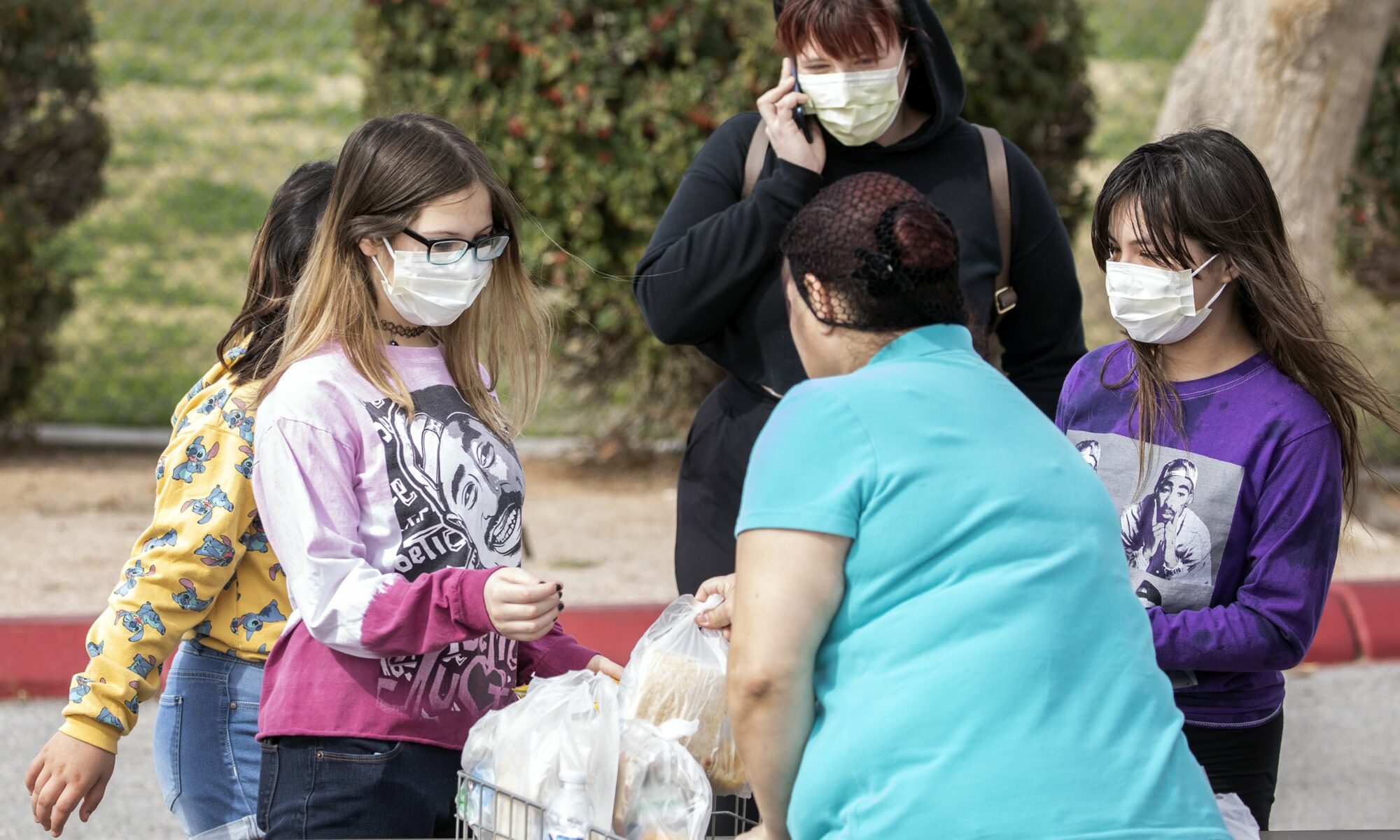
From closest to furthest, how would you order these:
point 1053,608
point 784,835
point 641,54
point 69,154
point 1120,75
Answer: point 1053,608 < point 784,835 < point 641,54 < point 69,154 < point 1120,75

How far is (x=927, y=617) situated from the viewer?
4.73ft

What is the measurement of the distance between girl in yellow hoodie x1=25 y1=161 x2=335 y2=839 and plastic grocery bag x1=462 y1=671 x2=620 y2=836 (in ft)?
1.98

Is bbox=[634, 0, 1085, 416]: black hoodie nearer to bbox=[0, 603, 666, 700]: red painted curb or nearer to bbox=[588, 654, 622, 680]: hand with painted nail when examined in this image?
bbox=[588, 654, 622, 680]: hand with painted nail

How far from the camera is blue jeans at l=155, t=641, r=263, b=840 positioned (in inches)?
86.9

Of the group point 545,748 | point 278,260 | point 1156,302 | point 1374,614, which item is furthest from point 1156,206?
point 1374,614

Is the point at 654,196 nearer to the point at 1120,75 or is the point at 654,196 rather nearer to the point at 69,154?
the point at 69,154

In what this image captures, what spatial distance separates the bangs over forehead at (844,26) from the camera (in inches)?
102

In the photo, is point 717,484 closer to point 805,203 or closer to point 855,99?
point 805,203

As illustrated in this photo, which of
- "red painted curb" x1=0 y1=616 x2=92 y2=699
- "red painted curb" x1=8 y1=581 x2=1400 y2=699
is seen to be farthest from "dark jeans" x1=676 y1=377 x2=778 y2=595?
"red painted curb" x1=0 y1=616 x2=92 y2=699

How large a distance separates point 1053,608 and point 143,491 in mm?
6166

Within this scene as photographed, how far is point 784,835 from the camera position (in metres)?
1.57

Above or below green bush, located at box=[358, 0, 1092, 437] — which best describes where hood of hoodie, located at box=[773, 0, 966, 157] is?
above

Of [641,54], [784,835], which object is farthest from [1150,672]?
[641,54]

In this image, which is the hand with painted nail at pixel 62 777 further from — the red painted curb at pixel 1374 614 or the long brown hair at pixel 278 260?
the red painted curb at pixel 1374 614
